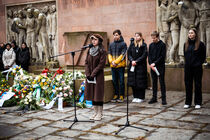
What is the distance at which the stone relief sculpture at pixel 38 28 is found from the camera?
40.8 ft

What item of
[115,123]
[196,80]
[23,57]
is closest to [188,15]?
[196,80]

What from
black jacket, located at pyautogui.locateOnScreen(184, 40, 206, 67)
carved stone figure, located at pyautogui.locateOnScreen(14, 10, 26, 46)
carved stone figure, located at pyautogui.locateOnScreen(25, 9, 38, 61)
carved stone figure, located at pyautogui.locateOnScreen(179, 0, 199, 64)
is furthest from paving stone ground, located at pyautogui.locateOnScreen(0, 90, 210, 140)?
carved stone figure, located at pyautogui.locateOnScreen(14, 10, 26, 46)

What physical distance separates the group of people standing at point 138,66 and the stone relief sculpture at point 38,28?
5352 mm

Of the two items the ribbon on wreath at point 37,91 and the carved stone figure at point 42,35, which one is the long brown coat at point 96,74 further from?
the carved stone figure at point 42,35

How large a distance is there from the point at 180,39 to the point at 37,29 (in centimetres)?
645

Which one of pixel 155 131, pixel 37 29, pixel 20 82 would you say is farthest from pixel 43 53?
pixel 155 131

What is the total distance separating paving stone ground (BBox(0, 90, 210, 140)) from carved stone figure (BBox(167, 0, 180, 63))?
272 centimetres

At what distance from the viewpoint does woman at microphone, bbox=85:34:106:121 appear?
5.73 metres

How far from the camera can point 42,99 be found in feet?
24.5

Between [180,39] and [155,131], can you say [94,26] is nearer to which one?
[180,39]

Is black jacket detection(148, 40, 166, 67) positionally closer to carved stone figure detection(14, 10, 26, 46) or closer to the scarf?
the scarf

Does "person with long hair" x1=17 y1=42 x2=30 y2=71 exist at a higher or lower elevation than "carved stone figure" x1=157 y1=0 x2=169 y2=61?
lower

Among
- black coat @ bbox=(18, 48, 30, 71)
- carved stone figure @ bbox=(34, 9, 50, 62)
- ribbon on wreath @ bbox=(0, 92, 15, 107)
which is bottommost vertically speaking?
ribbon on wreath @ bbox=(0, 92, 15, 107)

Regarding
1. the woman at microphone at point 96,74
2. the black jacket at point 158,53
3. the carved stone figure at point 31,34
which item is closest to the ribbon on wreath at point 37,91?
the woman at microphone at point 96,74
